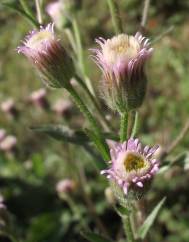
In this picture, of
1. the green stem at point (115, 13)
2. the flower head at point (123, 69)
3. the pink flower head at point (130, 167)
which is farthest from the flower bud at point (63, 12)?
the pink flower head at point (130, 167)

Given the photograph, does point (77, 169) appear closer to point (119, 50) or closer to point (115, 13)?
point (115, 13)

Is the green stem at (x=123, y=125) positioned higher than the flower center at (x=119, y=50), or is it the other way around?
the flower center at (x=119, y=50)

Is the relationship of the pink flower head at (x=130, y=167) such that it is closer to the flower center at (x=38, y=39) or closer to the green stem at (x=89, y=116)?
the green stem at (x=89, y=116)

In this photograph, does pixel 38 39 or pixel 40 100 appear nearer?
pixel 38 39

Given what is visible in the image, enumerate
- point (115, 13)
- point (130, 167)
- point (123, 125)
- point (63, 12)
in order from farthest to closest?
point (63, 12), point (115, 13), point (123, 125), point (130, 167)

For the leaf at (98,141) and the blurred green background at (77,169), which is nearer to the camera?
the leaf at (98,141)

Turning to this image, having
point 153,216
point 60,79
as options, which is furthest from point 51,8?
point 153,216

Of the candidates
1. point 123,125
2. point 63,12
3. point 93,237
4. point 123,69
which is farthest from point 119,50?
point 63,12
